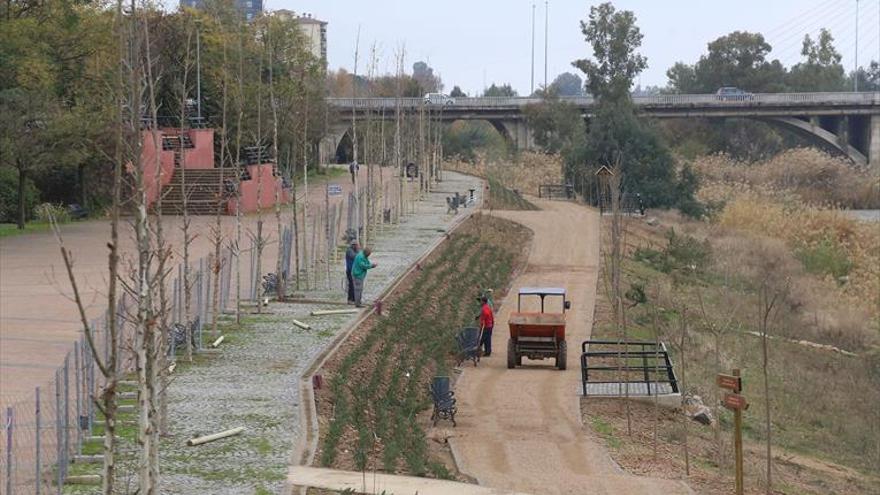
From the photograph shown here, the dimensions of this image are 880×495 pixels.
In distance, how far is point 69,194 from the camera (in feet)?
177

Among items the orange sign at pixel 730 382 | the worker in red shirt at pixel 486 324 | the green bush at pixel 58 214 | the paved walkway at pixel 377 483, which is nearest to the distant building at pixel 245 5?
the green bush at pixel 58 214

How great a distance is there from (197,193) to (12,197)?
6.82 metres

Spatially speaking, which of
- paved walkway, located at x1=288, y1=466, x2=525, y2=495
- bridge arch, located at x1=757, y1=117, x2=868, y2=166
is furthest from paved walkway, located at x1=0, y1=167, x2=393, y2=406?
bridge arch, located at x1=757, y1=117, x2=868, y2=166

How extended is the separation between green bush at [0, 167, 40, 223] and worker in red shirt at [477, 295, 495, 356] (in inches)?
989

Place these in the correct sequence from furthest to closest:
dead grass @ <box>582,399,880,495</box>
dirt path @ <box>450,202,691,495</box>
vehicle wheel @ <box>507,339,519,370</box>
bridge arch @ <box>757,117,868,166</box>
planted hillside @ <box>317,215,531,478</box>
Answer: bridge arch @ <box>757,117,868,166</box>, vehicle wheel @ <box>507,339,519,370</box>, dead grass @ <box>582,399,880,495</box>, dirt path @ <box>450,202,691,495</box>, planted hillside @ <box>317,215,531,478</box>

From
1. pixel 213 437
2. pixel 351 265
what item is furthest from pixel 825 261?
pixel 213 437

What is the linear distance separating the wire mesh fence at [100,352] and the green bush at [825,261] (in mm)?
21619

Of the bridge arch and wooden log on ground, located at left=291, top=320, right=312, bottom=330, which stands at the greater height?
the bridge arch

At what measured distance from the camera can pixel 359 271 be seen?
102ft

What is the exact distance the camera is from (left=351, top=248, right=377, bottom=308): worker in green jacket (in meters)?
31.0

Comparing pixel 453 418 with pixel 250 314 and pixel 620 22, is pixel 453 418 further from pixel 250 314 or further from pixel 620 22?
pixel 620 22

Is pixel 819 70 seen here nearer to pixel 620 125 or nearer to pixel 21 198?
pixel 620 125

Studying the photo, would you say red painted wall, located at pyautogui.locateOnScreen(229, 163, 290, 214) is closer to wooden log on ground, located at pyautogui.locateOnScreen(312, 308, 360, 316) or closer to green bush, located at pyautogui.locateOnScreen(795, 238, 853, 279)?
wooden log on ground, located at pyautogui.locateOnScreen(312, 308, 360, 316)

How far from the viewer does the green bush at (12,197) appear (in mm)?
50094
